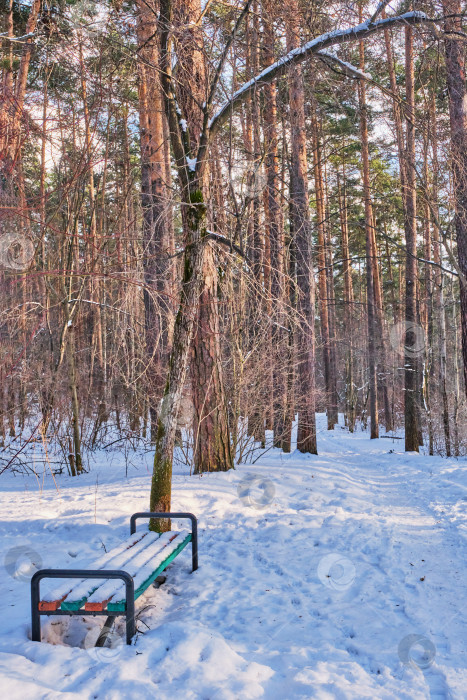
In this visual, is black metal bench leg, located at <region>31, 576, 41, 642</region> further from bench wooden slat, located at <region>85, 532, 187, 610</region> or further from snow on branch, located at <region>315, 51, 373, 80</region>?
snow on branch, located at <region>315, 51, 373, 80</region>

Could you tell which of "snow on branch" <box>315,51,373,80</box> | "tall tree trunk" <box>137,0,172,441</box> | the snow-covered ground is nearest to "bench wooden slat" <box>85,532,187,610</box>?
the snow-covered ground

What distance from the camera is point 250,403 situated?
8.75 metres

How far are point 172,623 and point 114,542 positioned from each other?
5.62ft

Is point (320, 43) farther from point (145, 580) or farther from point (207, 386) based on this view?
point (145, 580)

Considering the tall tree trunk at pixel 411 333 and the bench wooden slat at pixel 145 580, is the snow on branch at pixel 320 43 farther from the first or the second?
the tall tree trunk at pixel 411 333

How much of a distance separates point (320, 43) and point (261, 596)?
5.00 metres

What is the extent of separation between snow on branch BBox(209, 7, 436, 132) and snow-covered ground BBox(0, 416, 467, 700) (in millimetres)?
4194

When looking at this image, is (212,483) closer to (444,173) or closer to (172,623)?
(172,623)

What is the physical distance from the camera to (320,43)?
15.7 ft

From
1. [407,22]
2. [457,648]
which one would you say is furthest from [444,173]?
[457,648]

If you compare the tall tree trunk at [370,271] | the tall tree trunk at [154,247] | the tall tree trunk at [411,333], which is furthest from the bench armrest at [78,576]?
the tall tree trunk at [370,271]

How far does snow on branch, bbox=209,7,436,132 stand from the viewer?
4672 millimetres

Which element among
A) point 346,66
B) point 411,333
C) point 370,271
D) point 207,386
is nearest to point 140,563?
point 207,386

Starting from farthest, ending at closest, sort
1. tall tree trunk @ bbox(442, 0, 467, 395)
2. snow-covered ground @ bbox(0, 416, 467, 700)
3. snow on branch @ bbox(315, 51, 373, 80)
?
tall tree trunk @ bbox(442, 0, 467, 395), snow on branch @ bbox(315, 51, 373, 80), snow-covered ground @ bbox(0, 416, 467, 700)
